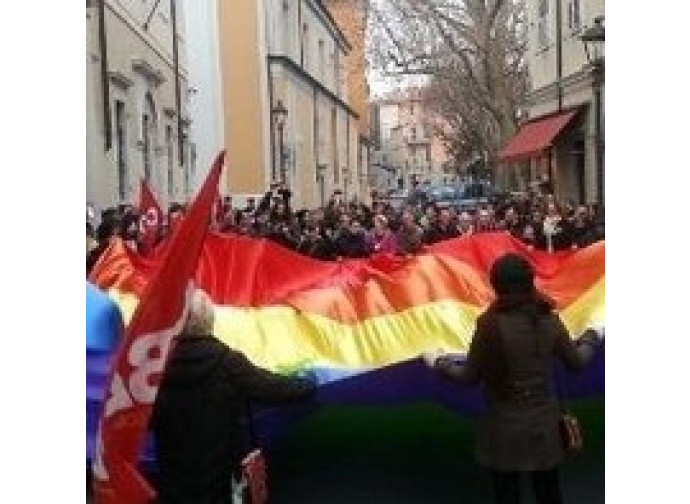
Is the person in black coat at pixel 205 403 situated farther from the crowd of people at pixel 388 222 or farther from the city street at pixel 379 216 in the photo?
the crowd of people at pixel 388 222

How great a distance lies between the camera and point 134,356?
141 inches

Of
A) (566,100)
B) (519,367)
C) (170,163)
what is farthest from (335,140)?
(519,367)

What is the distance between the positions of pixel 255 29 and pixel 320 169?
51 cm

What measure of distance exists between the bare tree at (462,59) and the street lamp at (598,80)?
0.32 metres

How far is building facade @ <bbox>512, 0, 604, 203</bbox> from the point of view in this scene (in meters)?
3.95

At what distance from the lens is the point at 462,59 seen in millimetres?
4262

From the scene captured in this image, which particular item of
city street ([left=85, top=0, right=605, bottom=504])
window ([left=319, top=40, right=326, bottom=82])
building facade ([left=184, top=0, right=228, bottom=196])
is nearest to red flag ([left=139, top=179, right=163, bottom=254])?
city street ([left=85, top=0, right=605, bottom=504])

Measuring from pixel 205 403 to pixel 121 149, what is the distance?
91 centimetres

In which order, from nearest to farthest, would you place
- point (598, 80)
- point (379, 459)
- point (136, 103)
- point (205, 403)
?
point (205, 403) < point (598, 80) < point (136, 103) < point (379, 459)

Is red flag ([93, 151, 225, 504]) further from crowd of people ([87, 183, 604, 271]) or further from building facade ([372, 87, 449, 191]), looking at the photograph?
building facade ([372, 87, 449, 191])

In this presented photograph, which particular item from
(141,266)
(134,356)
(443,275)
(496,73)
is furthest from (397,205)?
(134,356)

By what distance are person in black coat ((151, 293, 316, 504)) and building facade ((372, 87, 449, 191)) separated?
0.87 m

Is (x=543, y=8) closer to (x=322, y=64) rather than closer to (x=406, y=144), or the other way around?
(x=406, y=144)
